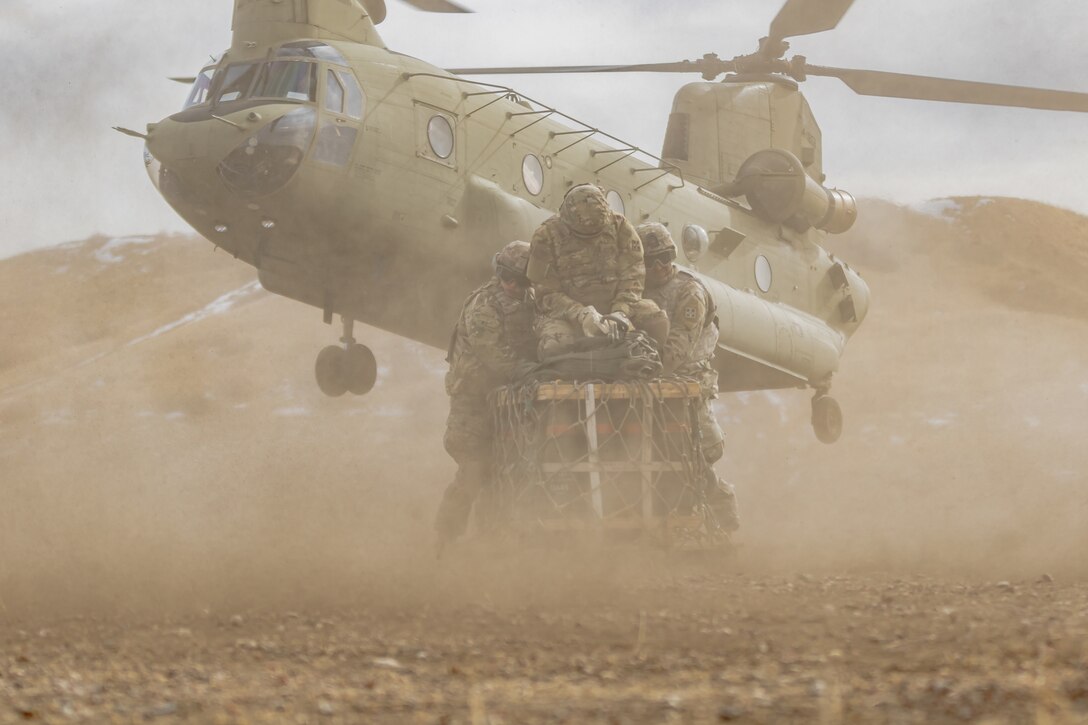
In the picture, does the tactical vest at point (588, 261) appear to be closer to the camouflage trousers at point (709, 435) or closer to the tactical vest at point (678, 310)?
the tactical vest at point (678, 310)

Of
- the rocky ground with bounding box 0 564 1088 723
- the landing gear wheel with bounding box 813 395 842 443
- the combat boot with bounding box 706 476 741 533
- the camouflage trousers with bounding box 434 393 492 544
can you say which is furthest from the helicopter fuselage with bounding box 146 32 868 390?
the rocky ground with bounding box 0 564 1088 723

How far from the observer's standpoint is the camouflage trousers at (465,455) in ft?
33.6

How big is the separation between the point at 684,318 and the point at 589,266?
0.96 m

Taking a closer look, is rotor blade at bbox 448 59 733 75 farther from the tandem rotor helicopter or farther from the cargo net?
the cargo net

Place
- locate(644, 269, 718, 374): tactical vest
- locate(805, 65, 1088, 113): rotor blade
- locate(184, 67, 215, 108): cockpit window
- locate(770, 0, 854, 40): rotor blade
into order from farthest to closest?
locate(770, 0, 854, 40): rotor blade < locate(805, 65, 1088, 113): rotor blade < locate(184, 67, 215, 108): cockpit window < locate(644, 269, 718, 374): tactical vest

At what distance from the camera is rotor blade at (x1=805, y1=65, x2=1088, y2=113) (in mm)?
16609

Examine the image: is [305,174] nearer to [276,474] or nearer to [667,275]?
[667,275]

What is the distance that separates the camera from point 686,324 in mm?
10422

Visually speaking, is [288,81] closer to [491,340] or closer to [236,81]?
[236,81]

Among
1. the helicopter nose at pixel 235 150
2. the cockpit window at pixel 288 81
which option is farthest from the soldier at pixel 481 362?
the cockpit window at pixel 288 81

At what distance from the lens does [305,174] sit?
12.3 m

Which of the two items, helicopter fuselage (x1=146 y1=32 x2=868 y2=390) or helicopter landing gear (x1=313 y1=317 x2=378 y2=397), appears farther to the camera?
helicopter landing gear (x1=313 y1=317 x2=378 y2=397)

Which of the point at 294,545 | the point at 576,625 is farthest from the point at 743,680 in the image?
the point at 294,545

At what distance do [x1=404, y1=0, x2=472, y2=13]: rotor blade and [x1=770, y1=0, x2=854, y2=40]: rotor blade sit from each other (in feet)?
17.7
